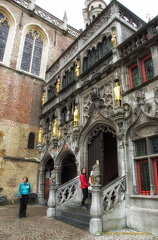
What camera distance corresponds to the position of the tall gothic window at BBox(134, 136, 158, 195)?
6472mm

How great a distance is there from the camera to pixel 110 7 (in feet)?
34.8

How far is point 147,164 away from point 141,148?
63 centimetres

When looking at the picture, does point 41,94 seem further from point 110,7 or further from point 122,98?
point 122,98

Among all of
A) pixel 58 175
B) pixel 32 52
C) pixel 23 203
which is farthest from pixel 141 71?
pixel 32 52

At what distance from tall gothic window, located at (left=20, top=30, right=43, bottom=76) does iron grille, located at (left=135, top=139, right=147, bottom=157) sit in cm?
1364

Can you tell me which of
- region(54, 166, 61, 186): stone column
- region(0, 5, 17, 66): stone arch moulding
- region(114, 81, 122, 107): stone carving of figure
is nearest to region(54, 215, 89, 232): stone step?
region(54, 166, 61, 186): stone column

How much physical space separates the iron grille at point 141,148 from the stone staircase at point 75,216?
2.95 m

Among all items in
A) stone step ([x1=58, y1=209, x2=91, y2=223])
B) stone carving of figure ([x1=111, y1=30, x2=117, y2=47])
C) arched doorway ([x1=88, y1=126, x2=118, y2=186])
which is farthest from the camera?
stone carving of figure ([x1=111, y1=30, x2=117, y2=47])

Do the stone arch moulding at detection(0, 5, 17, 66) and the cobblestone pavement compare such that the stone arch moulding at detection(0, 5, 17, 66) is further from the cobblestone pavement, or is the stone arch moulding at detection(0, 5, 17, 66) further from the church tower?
the cobblestone pavement

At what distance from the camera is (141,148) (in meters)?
7.18

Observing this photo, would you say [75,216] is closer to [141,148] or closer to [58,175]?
[141,148]

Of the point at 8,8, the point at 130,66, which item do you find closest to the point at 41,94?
the point at 8,8

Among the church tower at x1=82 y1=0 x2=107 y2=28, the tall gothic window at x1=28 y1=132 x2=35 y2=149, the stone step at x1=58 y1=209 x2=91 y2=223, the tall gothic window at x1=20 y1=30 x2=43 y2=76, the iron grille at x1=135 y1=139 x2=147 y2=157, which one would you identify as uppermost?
the church tower at x1=82 y1=0 x2=107 y2=28

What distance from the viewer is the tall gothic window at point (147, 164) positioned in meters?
6.47
